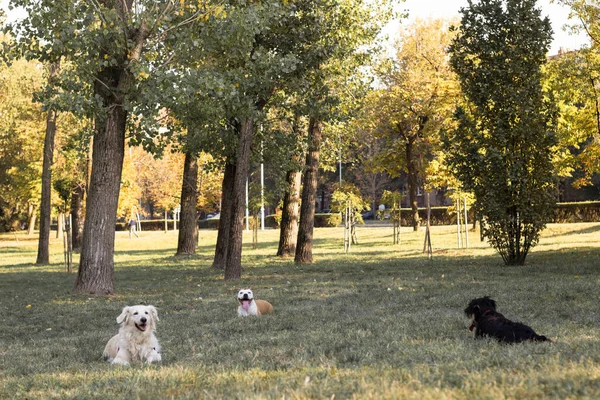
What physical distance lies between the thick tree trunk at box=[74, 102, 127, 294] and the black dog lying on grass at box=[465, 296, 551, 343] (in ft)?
32.0

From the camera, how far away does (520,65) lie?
66.1ft

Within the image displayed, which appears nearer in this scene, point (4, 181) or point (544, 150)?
point (544, 150)

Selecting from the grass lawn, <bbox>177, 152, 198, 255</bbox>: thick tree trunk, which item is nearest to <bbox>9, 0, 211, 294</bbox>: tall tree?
the grass lawn

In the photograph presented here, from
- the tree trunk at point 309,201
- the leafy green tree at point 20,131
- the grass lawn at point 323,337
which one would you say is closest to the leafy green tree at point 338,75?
the tree trunk at point 309,201

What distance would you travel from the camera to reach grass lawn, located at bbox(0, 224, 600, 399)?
5570 mm

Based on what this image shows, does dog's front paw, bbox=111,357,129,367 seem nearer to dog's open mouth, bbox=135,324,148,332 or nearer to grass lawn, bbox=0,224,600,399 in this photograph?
grass lawn, bbox=0,224,600,399

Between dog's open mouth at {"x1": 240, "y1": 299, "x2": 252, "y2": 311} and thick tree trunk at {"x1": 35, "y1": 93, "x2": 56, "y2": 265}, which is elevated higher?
thick tree trunk at {"x1": 35, "y1": 93, "x2": 56, "y2": 265}

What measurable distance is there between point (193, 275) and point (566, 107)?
1959 centimetres

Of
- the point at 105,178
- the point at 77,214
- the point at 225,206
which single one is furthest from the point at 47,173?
the point at 105,178

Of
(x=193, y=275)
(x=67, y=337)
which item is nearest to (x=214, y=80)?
(x=67, y=337)

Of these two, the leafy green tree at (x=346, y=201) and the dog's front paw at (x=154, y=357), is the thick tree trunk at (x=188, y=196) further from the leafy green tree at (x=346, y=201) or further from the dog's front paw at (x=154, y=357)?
the dog's front paw at (x=154, y=357)

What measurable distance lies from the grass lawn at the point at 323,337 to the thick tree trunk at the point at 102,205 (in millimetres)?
710

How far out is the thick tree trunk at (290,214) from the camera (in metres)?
27.5

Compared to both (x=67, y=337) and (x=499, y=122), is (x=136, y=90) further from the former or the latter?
(x=499, y=122)
